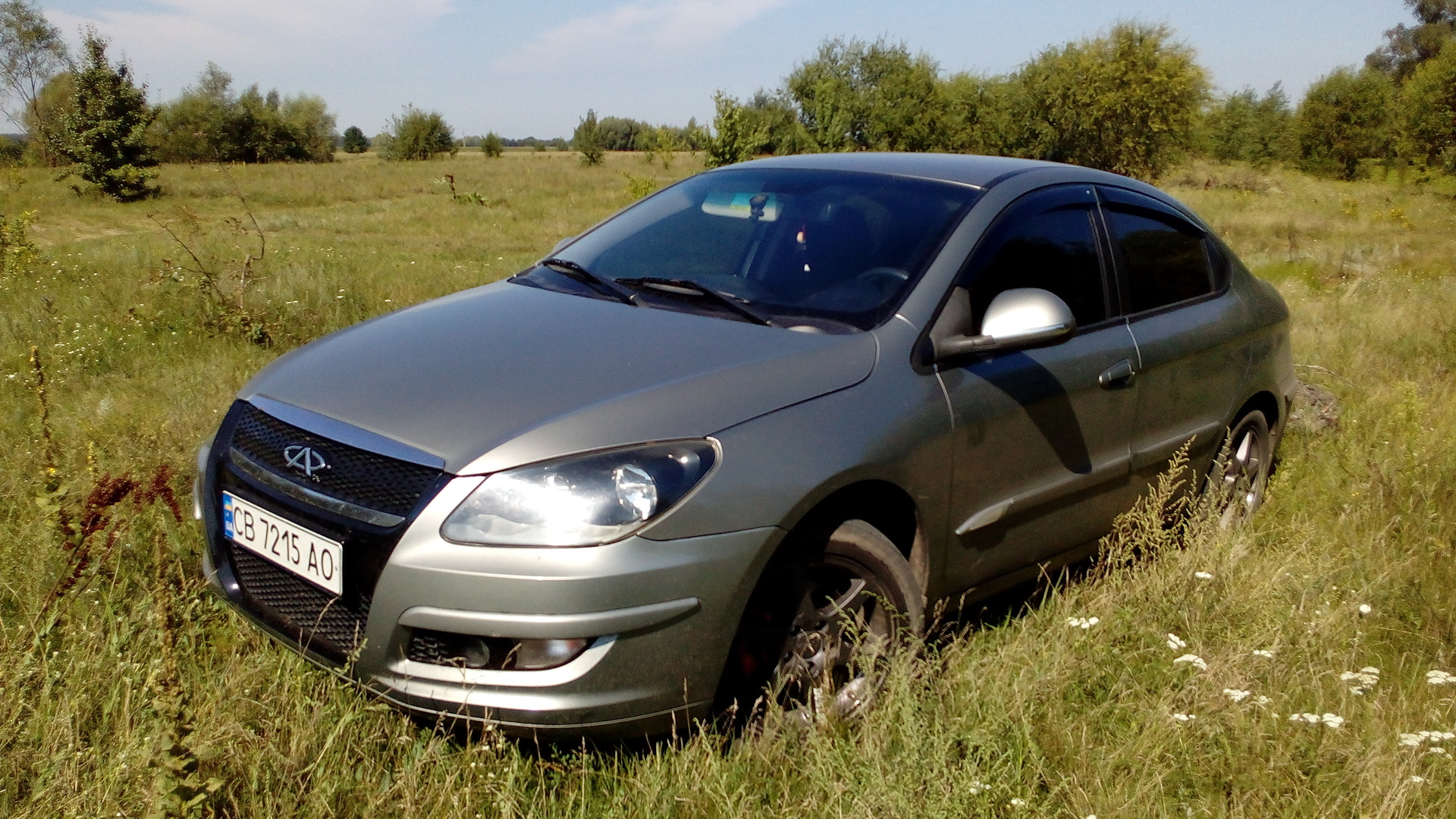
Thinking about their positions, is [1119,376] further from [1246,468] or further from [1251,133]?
[1251,133]

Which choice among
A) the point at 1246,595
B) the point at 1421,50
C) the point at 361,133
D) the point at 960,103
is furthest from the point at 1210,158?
the point at 361,133

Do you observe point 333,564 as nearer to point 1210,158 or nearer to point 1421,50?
point 1210,158

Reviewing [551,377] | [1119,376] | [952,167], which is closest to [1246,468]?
[1119,376]

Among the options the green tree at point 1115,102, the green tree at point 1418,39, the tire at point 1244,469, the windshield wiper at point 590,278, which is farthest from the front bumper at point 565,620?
the green tree at point 1418,39

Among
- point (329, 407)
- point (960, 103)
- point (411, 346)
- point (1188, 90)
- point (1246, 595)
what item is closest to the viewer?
point (329, 407)

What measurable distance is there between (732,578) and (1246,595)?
1.89 m

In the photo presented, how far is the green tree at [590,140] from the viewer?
5281 cm

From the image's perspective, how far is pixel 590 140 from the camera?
54.9 m

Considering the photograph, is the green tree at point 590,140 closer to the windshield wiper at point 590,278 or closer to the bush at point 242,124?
the bush at point 242,124

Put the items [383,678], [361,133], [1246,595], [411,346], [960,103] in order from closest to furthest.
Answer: [383,678]
[411,346]
[1246,595]
[960,103]
[361,133]

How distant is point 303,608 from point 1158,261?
310 centimetres

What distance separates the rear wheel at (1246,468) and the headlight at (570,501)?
9.25 ft

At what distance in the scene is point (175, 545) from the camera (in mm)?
3217

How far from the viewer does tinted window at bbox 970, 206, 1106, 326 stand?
9.89 ft
